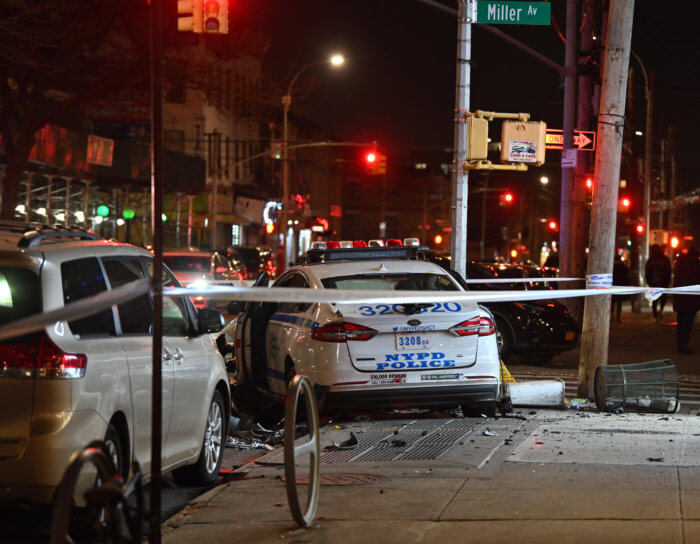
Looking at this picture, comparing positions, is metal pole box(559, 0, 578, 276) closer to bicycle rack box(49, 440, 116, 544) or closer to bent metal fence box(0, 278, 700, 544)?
bent metal fence box(0, 278, 700, 544)

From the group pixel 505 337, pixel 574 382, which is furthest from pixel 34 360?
pixel 505 337

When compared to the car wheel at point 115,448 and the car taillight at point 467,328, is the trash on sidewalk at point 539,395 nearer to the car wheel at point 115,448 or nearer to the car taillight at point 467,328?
the car taillight at point 467,328

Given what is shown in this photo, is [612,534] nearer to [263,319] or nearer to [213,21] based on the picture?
[263,319]

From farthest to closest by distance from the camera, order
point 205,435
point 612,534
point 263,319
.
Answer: point 263,319, point 205,435, point 612,534

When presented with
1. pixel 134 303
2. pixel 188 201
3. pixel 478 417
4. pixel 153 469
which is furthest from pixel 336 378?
pixel 188 201

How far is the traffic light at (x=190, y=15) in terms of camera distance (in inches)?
563

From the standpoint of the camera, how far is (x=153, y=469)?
486cm

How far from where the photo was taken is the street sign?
13.5 m

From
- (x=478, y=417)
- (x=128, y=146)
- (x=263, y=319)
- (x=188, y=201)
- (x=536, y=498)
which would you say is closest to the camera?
(x=536, y=498)

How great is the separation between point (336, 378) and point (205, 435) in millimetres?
2083

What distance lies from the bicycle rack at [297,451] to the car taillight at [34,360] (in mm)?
1185

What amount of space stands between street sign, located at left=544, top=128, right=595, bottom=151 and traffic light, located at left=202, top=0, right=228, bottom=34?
447 cm

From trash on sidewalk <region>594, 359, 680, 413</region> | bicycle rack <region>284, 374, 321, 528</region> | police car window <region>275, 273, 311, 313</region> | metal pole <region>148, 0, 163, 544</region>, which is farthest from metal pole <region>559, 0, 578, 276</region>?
metal pole <region>148, 0, 163, 544</region>

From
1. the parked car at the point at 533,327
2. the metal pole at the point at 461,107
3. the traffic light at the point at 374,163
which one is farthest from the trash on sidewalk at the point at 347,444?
the traffic light at the point at 374,163
